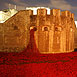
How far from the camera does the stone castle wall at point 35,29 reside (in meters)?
10.3

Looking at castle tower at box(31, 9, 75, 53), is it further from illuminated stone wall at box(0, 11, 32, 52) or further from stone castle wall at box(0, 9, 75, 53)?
illuminated stone wall at box(0, 11, 32, 52)

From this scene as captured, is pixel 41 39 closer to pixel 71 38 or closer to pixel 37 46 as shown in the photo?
pixel 37 46

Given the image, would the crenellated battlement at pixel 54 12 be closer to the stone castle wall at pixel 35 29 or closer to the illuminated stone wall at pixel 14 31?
the stone castle wall at pixel 35 29

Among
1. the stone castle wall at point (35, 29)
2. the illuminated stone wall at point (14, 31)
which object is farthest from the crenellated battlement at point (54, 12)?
the illuminated stone wall at point (14, 31)

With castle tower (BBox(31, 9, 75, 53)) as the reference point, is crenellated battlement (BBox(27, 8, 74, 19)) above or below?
above

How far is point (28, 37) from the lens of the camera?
34.4 feet

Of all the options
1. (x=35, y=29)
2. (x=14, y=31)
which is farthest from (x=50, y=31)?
(x=14, y=31)

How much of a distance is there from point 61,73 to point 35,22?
635 cm

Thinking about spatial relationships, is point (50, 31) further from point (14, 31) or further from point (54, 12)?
point (14, 31)

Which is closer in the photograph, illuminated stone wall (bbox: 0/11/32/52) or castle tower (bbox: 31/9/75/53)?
castle tower (bbox: 31/9/75/53)

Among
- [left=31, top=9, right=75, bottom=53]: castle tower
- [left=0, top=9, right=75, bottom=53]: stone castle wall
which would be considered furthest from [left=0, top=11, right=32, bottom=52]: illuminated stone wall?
[left=31, top=9, right=75, bottom=53]: castle tower

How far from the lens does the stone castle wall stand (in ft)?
33.9

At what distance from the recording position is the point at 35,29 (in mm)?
10586

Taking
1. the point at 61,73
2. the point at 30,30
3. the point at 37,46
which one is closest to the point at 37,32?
the point at 30,30
